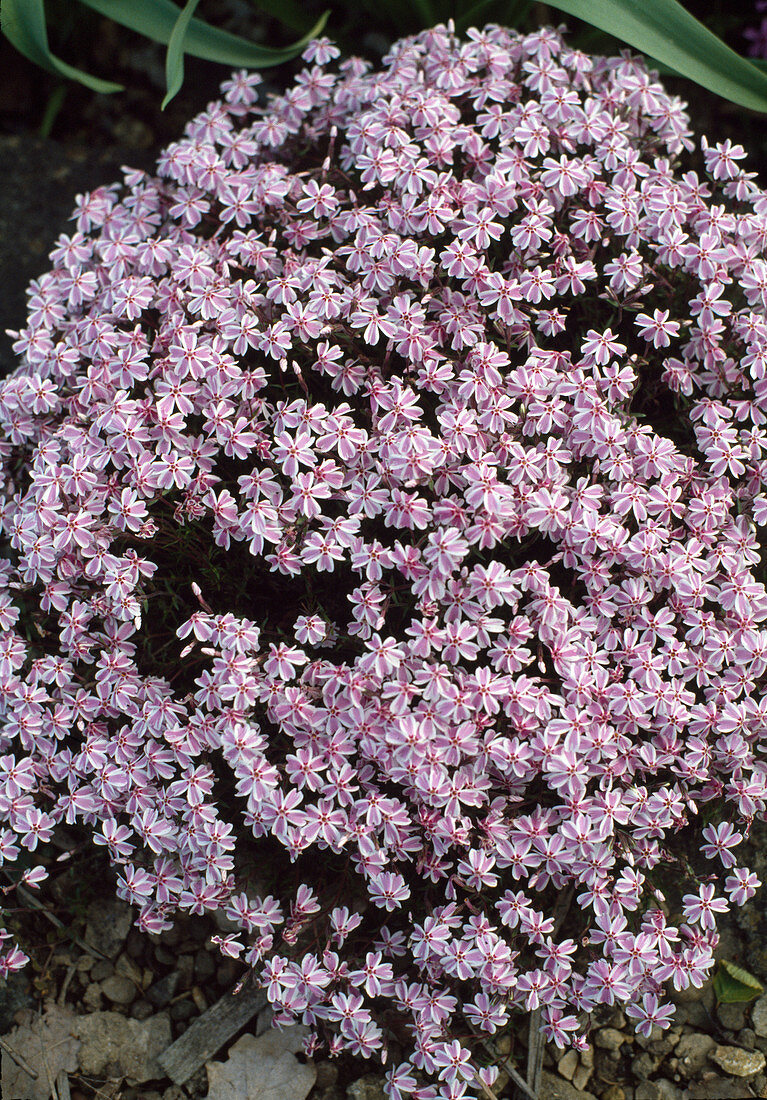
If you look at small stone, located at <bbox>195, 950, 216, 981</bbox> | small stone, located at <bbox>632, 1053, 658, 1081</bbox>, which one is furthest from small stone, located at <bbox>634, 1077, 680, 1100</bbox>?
small stone, located at <bbox>195, 950, 216, 981</bbox>

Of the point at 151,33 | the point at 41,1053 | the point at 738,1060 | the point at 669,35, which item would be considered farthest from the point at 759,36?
the point at 41,1053

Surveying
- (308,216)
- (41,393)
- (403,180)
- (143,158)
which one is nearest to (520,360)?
(403,180)

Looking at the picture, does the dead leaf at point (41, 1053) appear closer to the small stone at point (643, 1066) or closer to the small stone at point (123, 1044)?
the small stone at point (123, 1044)

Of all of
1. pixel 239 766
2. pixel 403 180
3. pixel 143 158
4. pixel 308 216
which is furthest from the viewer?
pixel 143 158

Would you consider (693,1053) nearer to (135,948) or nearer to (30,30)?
(135,948)

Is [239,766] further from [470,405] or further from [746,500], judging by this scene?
[746,500]

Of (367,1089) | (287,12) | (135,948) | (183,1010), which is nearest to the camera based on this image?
(367,1089)

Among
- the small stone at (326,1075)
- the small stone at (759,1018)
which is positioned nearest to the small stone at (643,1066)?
the small stone at (759,1018)
